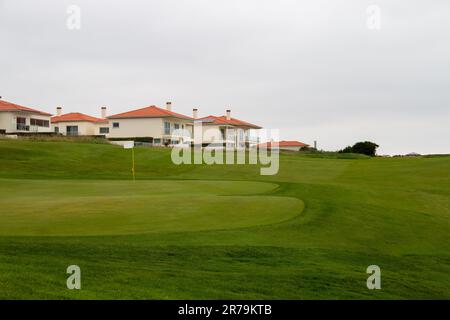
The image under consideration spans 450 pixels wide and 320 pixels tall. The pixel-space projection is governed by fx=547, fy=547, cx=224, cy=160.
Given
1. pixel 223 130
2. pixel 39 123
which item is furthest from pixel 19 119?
pixel 223 130

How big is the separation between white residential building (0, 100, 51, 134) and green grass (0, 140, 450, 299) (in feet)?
188

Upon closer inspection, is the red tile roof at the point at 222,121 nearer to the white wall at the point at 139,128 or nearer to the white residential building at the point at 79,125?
the white wall at the point at 139,128

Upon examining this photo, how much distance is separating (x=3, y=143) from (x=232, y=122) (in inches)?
2043

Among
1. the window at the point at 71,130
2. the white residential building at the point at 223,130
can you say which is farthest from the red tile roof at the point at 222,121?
the window at the point at 71,130

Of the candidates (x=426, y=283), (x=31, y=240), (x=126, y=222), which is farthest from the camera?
(x=126, y=222)

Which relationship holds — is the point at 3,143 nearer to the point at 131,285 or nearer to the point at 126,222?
the point at 126,222

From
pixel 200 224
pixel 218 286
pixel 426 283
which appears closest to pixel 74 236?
pixel 200 224

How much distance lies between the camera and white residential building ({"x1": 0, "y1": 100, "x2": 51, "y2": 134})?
7919 cm

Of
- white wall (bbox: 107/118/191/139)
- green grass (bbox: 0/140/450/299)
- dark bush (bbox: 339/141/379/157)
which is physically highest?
white wall (bbox: 107/118/191/139)

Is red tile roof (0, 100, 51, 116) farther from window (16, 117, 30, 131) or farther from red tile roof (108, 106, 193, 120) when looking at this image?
red tile roof (108, 106, 193, 120)

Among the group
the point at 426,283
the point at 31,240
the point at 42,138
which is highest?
the point at 42,138

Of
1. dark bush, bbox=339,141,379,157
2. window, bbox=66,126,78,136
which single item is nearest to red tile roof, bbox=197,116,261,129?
dark bush, bbox=339,141,379,157

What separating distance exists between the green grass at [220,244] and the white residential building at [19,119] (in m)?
57.3

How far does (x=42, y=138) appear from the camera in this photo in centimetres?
6288
